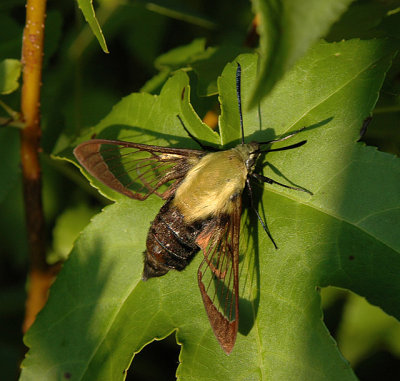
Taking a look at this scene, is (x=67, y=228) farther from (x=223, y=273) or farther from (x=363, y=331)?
(x=363, y=331)

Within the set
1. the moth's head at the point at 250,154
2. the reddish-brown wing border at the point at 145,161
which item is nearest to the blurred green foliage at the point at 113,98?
the reddish-brown wing border at the point at 145,161

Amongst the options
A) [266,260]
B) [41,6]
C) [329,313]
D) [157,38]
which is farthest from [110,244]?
[157,38]

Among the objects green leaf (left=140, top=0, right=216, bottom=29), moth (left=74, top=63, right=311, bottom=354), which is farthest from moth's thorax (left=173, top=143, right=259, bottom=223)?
green leaf (left=140, top=0, right=216, bottom=29)

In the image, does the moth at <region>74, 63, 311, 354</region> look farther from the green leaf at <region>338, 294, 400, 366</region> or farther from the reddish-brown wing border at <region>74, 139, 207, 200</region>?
the green leaf at <region>338, 294, 400, 366</region>

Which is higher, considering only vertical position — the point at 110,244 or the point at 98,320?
the point at 110,244

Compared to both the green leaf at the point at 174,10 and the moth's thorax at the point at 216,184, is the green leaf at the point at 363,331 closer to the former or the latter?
the moth's thorax at the point at 216,184

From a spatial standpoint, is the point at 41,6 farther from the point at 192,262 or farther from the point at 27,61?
the point at 192,262
